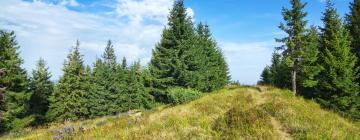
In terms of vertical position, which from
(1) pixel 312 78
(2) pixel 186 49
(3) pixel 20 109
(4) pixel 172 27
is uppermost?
(4) pixel 172 27

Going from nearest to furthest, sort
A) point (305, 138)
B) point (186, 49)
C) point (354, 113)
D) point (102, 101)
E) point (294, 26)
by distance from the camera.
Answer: point (305, 138), point (354, 113), point (294, 26), point (186, 49), point (102, 101)

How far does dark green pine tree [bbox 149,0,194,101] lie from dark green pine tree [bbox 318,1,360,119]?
14578mm

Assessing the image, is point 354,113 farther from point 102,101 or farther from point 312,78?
point 102,101

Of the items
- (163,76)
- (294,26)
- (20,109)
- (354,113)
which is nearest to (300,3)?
(294,26)

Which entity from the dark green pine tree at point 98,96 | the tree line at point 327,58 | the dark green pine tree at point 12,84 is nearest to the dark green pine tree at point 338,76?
the tree line at point 327,58

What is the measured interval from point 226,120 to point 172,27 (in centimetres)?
2387

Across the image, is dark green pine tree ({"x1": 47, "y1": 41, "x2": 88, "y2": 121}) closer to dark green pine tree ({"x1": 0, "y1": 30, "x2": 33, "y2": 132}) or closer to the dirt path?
dark green pine tree ({"x1": 0, "y1": 30, "x2": 33, "y2": 132})

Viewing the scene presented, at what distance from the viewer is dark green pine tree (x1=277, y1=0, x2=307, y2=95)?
3081cm

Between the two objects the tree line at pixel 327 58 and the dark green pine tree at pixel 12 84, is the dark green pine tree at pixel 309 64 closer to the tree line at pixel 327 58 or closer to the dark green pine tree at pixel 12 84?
the tree line at pixel 327 58

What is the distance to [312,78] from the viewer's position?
2919 centimetres

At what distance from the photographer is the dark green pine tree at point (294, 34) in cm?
3081

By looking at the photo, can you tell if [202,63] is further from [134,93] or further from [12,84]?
[12,84]

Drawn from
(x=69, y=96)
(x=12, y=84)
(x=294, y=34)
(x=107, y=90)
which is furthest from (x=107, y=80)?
(x=294, y=34)

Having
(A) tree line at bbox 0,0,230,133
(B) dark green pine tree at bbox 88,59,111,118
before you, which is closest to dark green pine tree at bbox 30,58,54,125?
(A) tree line at bbox 0,0,230,133
